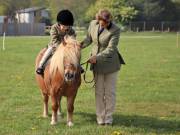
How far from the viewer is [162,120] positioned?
429 inches

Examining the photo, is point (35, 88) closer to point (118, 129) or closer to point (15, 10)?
point (118, 129)

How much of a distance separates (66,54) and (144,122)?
7.93 feet

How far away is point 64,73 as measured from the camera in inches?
366

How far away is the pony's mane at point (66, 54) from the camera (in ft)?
30.5

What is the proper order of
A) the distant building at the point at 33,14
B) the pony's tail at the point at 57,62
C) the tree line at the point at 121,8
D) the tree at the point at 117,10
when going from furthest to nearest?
the distant building at the point at 33,14 < the tree line at the point at 121,8 < the tree at the point at 117,10 < the pony's tail at the point at 57,62

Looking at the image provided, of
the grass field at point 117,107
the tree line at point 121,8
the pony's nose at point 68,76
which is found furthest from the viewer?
the tree line at point 121,8

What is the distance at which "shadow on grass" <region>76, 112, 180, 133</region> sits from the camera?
999 centimetres

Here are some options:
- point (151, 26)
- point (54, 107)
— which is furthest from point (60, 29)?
point (151, 26)

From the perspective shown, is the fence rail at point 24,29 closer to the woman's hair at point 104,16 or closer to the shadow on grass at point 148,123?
the shadow on grass at point 148,123

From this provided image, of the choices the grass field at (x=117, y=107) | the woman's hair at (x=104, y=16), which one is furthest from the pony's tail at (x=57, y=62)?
the grass field at (x=117, y=107)

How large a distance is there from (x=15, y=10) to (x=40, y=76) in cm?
8916

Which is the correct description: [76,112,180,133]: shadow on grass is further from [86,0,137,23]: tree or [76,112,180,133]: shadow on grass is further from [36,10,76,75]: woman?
[86,0,137,23]: tree

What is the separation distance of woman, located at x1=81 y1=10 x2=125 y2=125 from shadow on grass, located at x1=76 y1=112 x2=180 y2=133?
0.39 m

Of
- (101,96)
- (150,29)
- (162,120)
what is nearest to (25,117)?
(101,96)
